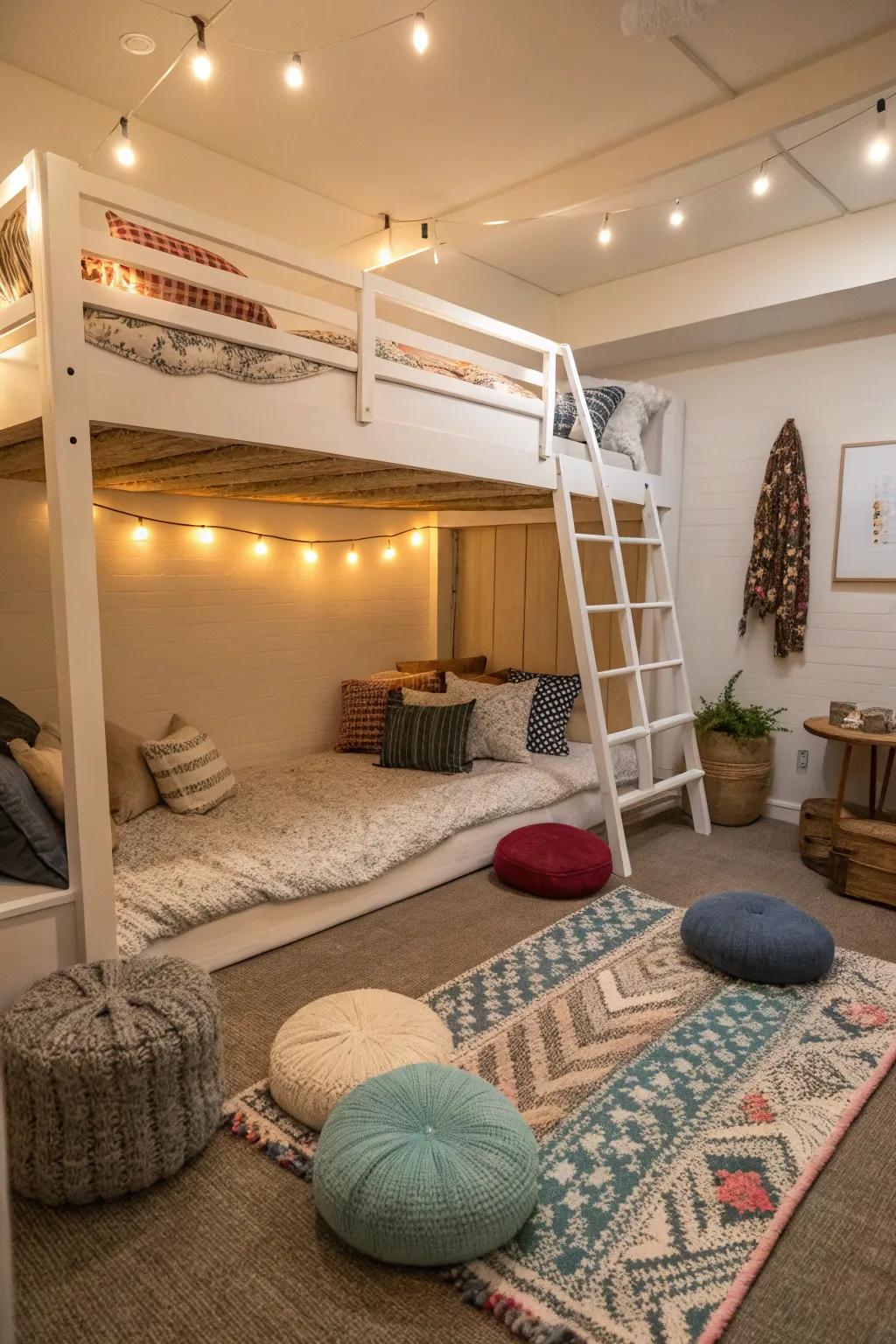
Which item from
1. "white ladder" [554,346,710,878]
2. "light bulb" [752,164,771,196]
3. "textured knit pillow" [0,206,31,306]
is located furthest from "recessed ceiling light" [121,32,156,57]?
"light bulb" [752,164,771,196]

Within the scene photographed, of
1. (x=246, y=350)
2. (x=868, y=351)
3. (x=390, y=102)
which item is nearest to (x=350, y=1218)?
(x=246, y=350)

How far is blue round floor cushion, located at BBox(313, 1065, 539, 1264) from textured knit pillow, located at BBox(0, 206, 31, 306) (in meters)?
2.04

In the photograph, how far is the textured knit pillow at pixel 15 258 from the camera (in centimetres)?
194

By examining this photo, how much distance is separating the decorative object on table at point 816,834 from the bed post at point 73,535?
2.86 meters

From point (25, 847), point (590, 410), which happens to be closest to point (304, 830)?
point (25, 847)

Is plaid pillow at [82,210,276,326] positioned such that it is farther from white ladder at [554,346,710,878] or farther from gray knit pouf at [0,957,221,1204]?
gray knit pouf at [0,957,221,1204]

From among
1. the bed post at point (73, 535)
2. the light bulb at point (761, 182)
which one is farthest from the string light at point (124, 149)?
the light bulb at point (761, 182)

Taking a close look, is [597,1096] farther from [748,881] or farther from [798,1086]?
[748,881]

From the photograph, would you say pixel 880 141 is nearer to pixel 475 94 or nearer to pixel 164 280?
pixel 475 94

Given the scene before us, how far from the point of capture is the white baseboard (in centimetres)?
414

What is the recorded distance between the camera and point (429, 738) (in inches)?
152

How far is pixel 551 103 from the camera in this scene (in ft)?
9.46

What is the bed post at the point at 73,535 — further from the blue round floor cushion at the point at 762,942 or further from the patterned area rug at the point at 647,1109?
the blue round floor cushion at the point at 762,942

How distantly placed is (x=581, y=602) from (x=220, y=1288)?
2.53 m
